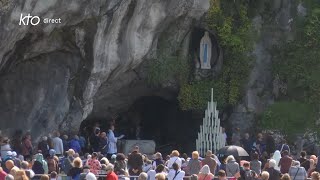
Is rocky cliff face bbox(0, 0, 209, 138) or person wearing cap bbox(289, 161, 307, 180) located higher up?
rocky cliff face bbox(0, 0, 209, 138)

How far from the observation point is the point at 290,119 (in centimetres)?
3500

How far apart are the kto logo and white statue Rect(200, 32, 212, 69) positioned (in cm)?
836

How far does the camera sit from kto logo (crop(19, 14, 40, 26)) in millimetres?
28870

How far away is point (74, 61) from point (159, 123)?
796 centimetres

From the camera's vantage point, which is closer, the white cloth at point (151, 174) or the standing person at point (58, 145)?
the white cloth at point (151, 174)

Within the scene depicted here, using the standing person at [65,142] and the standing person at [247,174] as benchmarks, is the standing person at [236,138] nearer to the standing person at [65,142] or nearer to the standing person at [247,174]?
the standing person at [65,142]

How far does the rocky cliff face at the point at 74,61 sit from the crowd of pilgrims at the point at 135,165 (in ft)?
6.97

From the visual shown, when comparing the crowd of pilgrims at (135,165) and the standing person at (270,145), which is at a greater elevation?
the standing person at (270,145)

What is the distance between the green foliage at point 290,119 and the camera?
34.9m

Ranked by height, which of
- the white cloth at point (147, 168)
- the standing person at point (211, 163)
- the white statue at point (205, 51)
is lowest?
the white cloth at point (147, 168)

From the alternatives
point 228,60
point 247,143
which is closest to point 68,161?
point 247,143

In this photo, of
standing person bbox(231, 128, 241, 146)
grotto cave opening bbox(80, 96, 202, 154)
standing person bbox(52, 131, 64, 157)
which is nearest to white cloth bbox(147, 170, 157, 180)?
standing person bbox(52, 131, 64, 157)

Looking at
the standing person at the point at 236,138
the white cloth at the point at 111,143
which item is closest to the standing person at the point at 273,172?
the white cloth at the point at 111,143

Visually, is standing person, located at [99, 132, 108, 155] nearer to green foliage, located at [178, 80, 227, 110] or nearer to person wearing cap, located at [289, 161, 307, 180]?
green foliage, located at [178, 80, 227, 110]
